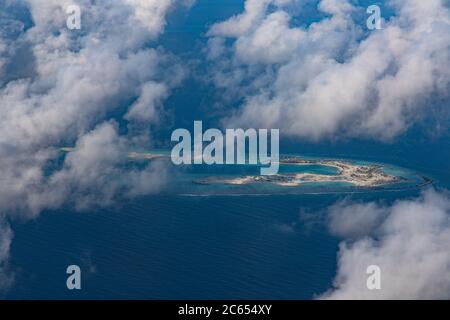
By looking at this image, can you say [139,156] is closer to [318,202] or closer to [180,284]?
[318,202]

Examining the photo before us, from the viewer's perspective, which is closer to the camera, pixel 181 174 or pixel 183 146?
pixel 181 174

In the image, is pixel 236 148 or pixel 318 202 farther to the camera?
pixel 236 148

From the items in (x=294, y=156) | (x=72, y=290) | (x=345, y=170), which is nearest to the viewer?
(x=72, y=290)

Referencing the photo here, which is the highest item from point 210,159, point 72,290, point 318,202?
point 210,159
